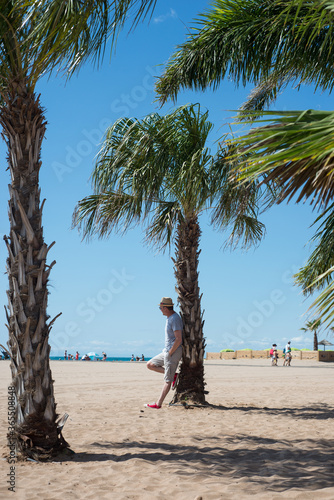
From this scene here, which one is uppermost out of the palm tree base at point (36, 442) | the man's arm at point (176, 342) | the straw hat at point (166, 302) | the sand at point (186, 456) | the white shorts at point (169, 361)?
the straw hat at point (166, 302)

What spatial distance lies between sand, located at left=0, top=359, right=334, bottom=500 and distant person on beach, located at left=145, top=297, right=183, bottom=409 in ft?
2.23

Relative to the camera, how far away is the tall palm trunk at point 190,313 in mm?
9359

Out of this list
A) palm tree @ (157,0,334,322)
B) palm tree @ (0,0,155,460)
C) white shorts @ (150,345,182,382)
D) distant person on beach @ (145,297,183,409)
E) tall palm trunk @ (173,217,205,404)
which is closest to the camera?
palm tree @ (0,0,155,460)

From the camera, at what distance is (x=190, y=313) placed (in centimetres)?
955

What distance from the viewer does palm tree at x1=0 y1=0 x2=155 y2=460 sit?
485 centimetres

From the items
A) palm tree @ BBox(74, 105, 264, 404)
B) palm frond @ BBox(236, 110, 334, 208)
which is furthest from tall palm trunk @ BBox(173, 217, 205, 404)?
palm frond @ BBox(236, 110, 334, 208)

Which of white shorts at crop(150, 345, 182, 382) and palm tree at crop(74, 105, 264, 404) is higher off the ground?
palm tree at crop(74, 105, 264, 404)

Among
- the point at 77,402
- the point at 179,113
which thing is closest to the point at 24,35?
the point at 179,113

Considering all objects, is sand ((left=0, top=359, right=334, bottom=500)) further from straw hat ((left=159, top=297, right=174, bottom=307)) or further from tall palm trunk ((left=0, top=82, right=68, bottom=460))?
straw hat ((left=159, top=297, right=174, bottom=307))

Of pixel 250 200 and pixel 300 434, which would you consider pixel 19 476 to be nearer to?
pixel 300 434

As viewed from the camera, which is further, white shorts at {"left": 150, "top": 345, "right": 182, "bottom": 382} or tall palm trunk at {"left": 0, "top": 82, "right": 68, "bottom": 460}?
white shorts at {"left": 150, "top": 345, "right": 182, "bottom": 382}

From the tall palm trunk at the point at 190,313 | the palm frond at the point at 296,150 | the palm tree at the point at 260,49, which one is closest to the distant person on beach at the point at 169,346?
the tall palm trunk at the point at 190,313

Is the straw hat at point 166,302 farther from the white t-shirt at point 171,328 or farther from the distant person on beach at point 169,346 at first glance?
the white t-shirt at point 171,328

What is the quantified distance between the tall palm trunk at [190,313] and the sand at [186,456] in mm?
471
